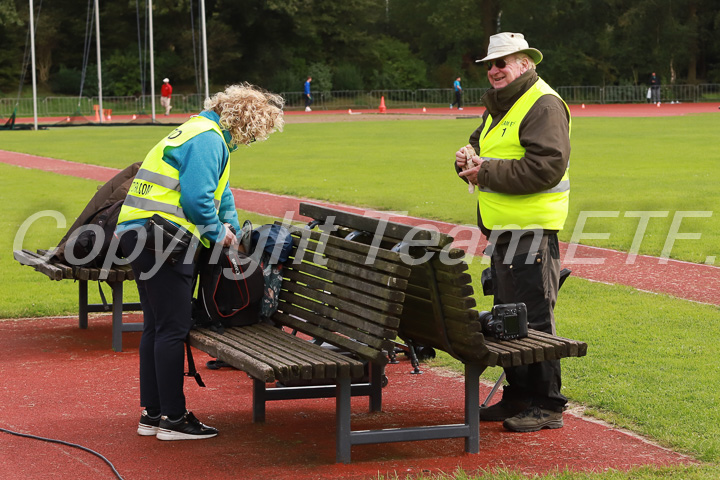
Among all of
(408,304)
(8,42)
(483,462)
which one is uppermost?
(8,42)

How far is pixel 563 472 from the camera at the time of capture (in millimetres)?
5098

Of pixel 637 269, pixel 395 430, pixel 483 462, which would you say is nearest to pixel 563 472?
pixel 483 462

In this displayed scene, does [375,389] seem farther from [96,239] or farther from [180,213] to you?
[96,239]

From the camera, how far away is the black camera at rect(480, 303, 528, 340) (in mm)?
5668

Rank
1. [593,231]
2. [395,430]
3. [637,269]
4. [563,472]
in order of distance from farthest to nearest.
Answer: [593,231]
[637,269]
[395,430]
[563,472]

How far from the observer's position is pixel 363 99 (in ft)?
217

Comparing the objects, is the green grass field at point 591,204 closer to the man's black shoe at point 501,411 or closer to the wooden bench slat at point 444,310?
the man's black shoe at point 501,411

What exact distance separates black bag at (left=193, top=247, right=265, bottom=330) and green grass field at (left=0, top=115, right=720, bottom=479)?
1.68 m

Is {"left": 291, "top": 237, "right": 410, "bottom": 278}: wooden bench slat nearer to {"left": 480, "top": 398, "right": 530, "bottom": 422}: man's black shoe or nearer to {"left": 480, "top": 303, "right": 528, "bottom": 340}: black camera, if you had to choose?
{"left": 480, "top": 303, "right": 528, "bottom": 340}: black camera

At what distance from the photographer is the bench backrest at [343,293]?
17.4 ft

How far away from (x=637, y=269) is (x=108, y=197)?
5583mm

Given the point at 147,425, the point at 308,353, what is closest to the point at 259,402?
the point at 147,425

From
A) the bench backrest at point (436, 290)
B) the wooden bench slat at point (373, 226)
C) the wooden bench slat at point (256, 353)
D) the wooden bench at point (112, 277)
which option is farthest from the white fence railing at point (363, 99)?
the bench backrest at point (436, 290)

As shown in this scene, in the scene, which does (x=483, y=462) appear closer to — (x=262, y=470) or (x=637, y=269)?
(x=262, y=470)
